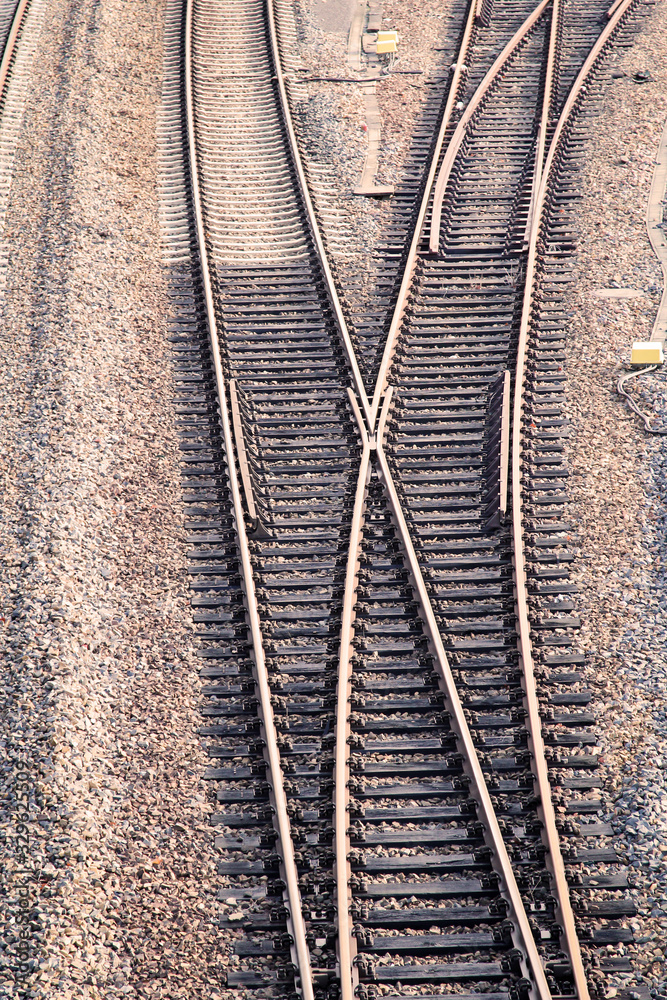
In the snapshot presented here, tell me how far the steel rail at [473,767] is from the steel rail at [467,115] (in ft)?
13.9

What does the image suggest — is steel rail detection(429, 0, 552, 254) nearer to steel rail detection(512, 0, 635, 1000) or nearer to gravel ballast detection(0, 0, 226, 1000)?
steel rail detection(512, 0, 635, 1000)

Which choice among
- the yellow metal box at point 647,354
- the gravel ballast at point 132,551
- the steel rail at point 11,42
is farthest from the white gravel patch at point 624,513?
the steel rail at point 11,42

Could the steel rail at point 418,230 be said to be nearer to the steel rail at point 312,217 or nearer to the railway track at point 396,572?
the railway track at point 396,572

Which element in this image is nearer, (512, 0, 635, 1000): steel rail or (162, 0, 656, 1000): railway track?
(512, 0, 635, 1000): steel rail

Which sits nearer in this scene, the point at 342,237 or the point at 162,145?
the point at 342,237

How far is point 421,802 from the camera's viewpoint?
6668 millimetres

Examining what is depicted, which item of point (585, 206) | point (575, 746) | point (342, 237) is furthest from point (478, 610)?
point (585, 206)

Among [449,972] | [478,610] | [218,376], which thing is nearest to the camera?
[449,972]

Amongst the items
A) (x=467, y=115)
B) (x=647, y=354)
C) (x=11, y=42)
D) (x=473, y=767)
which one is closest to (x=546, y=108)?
(x=467, y=115)

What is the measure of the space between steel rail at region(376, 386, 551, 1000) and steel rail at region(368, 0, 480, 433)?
1.11 meters

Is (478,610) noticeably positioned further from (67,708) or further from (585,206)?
(585,206)

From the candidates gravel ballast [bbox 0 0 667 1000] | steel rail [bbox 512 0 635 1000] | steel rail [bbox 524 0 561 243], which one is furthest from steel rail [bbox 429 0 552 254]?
steel rail [bbox 512 0 635 1000]

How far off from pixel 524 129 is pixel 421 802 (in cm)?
1044

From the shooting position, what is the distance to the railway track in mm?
6035
